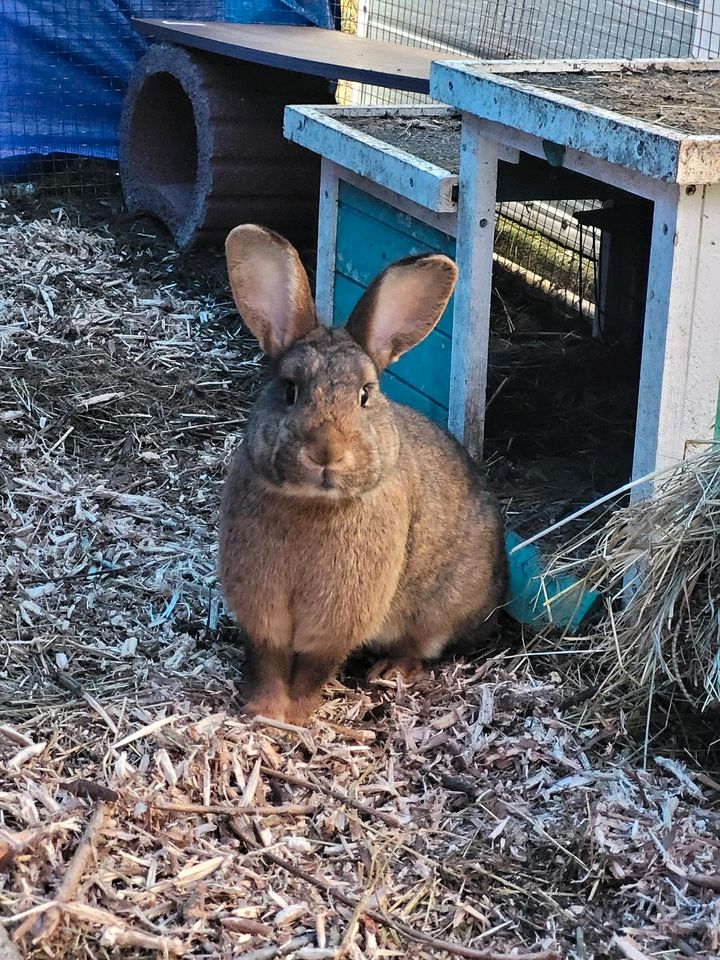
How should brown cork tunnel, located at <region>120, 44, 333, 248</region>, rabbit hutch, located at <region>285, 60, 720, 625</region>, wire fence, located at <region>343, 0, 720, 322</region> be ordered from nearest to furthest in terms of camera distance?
1. rabbit hutch, located at <region>285, 60, 720, 625</region>
2. wire fence, located at <region>343, 0, 720, 322</region>
3. brown cork tunnel, located at <region>120, 44, 333, 248</region>

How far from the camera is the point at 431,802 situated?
3170mm

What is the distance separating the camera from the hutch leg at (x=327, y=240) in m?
4.84

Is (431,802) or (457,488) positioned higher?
(457,488)

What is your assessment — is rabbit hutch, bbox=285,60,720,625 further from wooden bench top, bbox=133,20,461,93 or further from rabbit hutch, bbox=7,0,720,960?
wooden bench top, bbox=133,20,461,93

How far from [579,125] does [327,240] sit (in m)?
1.67

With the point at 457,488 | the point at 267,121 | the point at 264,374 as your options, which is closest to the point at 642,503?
the point at 457,488

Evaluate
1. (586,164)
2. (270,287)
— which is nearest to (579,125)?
(586,164)

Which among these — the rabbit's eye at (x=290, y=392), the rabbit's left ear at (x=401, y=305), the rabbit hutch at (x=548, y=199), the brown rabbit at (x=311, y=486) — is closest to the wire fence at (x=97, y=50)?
the rabbit hutch at (x=548, y=199)

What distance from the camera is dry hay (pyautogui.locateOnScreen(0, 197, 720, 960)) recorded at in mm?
2637

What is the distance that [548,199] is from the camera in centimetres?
449

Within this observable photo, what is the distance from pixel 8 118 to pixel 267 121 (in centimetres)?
175

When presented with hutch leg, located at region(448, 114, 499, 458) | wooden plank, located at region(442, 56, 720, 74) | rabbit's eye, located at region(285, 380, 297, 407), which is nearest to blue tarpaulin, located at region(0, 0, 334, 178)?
wooden plank, located at region(442, 56, 720, 74)

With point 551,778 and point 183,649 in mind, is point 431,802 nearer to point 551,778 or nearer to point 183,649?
point 551,778

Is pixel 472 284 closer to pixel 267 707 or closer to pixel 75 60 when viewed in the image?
pixel 267 707
